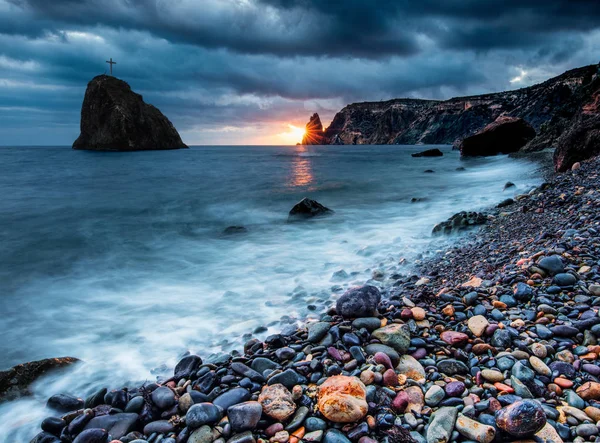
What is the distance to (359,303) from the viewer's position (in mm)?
2998

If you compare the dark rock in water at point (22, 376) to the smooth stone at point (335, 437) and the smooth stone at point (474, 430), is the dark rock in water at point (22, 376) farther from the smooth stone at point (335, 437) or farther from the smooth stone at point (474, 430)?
the smooth stone at point (474, 430)

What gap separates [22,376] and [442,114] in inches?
5021

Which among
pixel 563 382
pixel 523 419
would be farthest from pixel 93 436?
pixel 563 382

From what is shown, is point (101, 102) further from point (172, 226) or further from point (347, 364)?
point (347, 364)

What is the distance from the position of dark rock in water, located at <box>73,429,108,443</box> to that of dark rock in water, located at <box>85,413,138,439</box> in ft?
0.19

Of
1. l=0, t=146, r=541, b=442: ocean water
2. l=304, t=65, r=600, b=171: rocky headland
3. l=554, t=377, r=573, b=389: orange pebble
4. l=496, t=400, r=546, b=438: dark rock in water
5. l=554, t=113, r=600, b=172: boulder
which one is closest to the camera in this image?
l=496, t=400, r=546, b=438: dark rock in water

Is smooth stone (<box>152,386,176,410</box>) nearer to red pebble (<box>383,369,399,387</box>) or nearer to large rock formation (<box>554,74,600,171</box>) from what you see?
red pebble (<box>383,369,399,387</box>)

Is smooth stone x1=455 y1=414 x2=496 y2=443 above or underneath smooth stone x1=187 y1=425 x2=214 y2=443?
above

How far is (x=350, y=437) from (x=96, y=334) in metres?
3.60

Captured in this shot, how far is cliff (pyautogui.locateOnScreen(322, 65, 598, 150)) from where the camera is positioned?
57438mm

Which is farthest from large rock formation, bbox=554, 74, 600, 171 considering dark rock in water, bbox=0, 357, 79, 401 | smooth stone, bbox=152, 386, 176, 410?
dark rock in water, bbox=0, 357, 79, 401

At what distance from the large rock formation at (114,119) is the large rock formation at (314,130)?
366 ft

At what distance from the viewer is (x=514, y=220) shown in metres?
5.89

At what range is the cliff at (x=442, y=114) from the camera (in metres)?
57.4
